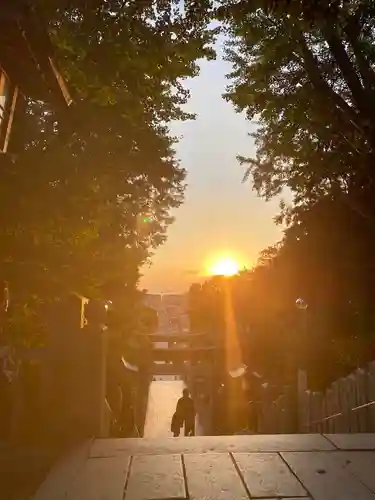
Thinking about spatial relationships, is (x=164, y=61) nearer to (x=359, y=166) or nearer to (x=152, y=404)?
(x=359, y=166)

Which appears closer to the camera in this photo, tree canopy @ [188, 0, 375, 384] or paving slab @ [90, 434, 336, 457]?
paving slab @ [90, 434, 336, 457]

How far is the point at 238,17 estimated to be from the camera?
6797 mm

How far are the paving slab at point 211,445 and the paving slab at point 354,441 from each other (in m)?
0.11

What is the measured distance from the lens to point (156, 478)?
5375 mm

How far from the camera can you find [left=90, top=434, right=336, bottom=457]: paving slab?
6.51 metres

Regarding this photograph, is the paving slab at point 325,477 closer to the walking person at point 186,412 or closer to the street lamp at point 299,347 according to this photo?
the walking person at point 186,412

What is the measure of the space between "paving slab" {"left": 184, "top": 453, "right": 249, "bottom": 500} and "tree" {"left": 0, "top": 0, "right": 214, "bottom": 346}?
477 cm

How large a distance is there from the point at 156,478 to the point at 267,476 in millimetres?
1097

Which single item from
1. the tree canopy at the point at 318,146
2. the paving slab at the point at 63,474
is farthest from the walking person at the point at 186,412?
the paving slab at the point at 63,474

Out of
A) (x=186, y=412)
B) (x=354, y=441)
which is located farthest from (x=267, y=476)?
(x=186, y=412)

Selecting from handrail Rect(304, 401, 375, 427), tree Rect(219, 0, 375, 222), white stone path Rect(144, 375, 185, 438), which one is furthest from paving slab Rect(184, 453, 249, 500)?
white stone path Rect(144, 375, 185, 438)

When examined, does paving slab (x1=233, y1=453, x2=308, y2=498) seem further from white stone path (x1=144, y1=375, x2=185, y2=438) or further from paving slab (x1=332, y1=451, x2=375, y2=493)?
white stone path (x1=144, y1=375, x2=185, y2=438)

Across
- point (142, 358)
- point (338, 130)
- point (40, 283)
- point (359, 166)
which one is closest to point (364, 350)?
point (359, 166)

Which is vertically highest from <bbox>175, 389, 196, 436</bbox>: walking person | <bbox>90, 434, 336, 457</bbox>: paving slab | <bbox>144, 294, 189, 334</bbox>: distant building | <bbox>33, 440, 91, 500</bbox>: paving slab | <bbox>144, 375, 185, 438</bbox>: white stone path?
<bbox>144, 294, 189, 334</bbox>: distant building
